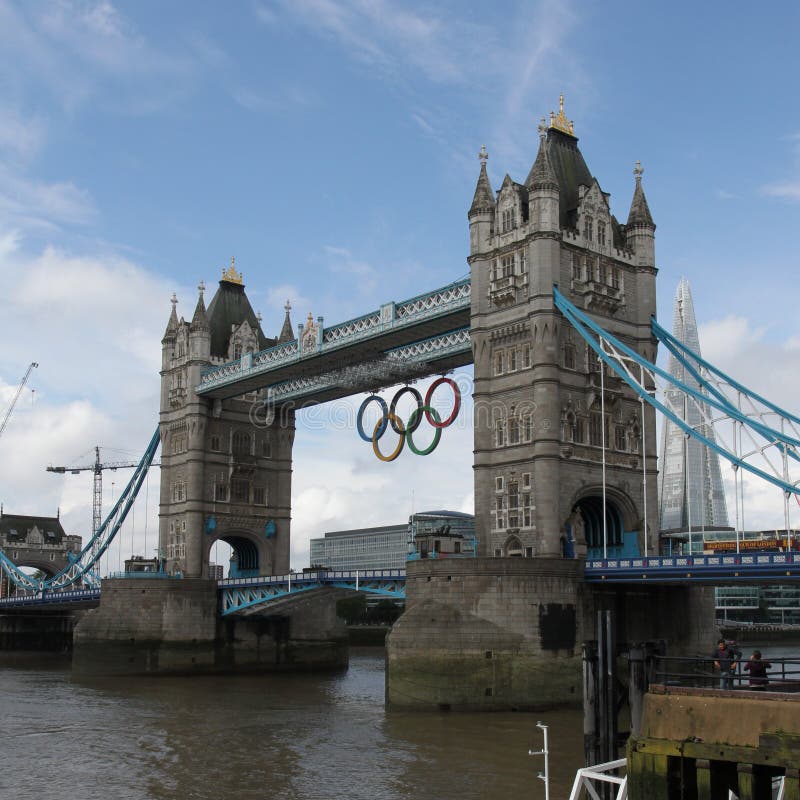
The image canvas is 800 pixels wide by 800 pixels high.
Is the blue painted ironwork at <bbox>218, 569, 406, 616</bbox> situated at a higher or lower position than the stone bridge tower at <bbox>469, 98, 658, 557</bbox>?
lower

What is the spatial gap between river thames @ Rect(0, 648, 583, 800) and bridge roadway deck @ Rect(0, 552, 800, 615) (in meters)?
6.25

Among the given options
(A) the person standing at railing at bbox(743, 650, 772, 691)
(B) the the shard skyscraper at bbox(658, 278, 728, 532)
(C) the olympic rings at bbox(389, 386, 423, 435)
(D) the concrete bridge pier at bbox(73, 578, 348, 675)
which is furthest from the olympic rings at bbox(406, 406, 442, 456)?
(B) the the shard skyscraper at bbox(658, 278, 728, 532)

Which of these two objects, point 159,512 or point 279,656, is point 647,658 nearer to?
point 279,656

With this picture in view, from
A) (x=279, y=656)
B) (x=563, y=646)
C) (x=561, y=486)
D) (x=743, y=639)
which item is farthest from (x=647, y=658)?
(x=743, y=639)

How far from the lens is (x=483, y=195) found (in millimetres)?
55125

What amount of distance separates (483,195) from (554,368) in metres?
10.4

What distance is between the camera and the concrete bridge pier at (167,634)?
6738 cm

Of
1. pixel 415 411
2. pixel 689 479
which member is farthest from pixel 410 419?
pixel 689 479

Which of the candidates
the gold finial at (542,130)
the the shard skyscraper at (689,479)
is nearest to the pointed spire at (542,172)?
the gold finial at (542,130)

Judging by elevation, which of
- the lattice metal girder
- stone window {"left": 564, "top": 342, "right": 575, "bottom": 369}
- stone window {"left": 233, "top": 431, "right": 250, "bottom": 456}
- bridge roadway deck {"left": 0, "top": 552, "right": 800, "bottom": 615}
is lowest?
bridge roadway deck {"left": 0, "top": 552, "right": 800, "bottom": 615}

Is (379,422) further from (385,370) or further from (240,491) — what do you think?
(240,491)

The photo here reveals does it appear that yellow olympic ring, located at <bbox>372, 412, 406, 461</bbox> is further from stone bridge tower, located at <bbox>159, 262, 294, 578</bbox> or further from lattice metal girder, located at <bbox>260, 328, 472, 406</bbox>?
stone bridge tower, located at <bbox>159, 262, 294, 578</bbox>

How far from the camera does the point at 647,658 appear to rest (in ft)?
65.7

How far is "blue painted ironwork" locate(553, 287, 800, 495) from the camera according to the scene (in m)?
42.5
